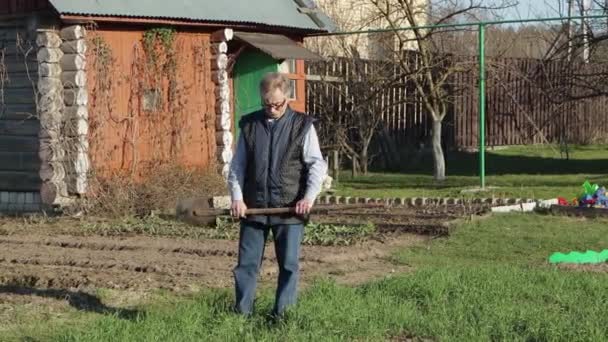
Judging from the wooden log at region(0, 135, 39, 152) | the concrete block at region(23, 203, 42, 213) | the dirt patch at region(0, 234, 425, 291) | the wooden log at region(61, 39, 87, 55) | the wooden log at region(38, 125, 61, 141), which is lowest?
the dirt patch at region(0, 234, 425, 291)

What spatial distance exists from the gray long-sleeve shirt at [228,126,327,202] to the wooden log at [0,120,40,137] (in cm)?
874

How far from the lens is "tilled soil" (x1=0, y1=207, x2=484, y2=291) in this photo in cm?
966

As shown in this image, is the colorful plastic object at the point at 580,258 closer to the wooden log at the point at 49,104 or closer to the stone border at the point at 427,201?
the stone border at the point at 427,201

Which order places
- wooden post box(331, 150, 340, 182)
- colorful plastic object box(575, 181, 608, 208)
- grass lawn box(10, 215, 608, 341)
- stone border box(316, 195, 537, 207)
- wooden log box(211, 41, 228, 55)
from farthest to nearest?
wooden post box(331, 150, 340, 182), wooden log box(211, 41, 228, 55), stone border box(316, 195, 537, 207), colorful plastic object box(575, 181, 608, 208), grass lawn box(10, 215, 608, 341)

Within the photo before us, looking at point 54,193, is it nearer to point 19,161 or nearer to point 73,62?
point 19,161

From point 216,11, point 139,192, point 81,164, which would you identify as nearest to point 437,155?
point 216,11

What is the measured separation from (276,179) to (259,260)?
0.62 metres

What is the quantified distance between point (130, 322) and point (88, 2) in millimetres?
8686

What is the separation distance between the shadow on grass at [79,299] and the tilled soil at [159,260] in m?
0.19

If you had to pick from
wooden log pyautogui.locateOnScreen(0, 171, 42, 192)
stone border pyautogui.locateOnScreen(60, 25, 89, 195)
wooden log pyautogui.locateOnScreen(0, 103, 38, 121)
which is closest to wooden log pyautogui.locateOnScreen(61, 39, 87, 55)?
stone border pyautogui.locateOnScreen(60, 25, 89, 195)

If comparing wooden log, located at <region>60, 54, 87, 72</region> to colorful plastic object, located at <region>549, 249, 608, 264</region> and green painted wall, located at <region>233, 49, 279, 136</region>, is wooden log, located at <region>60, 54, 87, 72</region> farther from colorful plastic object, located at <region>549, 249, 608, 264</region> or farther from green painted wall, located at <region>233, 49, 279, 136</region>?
colorful plastic object, located at <region>549, 249, 608, 264</region>

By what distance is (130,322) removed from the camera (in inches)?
296

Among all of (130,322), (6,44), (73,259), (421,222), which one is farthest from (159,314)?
(6,44)

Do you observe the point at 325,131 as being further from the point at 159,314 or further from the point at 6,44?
the point at 159,314
